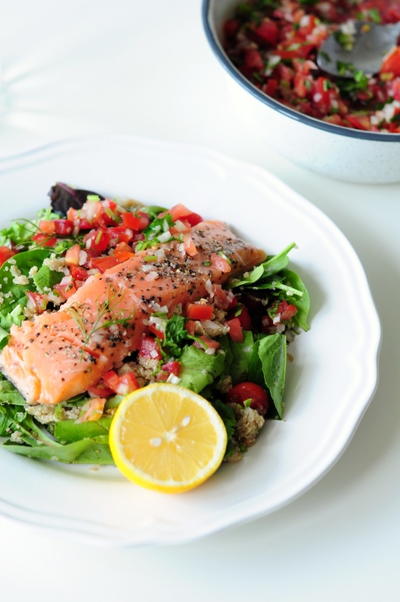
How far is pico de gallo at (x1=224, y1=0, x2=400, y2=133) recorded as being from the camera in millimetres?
3926

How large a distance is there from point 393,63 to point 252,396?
211cm

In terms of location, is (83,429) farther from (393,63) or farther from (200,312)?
(393,63)

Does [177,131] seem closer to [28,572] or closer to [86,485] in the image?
[86,485]

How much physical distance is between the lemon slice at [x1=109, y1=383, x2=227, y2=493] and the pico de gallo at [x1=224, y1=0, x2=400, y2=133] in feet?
6.08

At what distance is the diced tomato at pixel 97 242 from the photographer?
332 centimetres

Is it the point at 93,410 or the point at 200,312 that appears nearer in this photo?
the point at 93,410

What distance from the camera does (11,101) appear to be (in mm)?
4297

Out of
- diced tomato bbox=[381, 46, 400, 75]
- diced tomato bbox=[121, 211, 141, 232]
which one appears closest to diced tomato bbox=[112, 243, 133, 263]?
diced tomato bbox=[121, 211, 141, 232]

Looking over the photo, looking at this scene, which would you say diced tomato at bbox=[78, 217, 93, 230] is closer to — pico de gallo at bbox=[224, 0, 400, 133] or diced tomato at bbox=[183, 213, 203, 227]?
diced tomato at bbox=[183, 213, 203, 227]

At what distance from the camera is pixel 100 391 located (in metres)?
2.91

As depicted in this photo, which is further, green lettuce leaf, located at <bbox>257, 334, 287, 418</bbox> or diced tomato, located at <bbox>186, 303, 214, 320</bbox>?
diced tomato, located at <bbox>186, 303, 214, 320</bbox>

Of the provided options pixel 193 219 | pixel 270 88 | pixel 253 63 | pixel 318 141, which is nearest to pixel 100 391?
pixel 193 219

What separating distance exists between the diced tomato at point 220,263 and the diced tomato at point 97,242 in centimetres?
47

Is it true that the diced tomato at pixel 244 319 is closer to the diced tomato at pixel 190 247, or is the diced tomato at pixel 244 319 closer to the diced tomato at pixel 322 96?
the diced tomato at pixel 190 247
